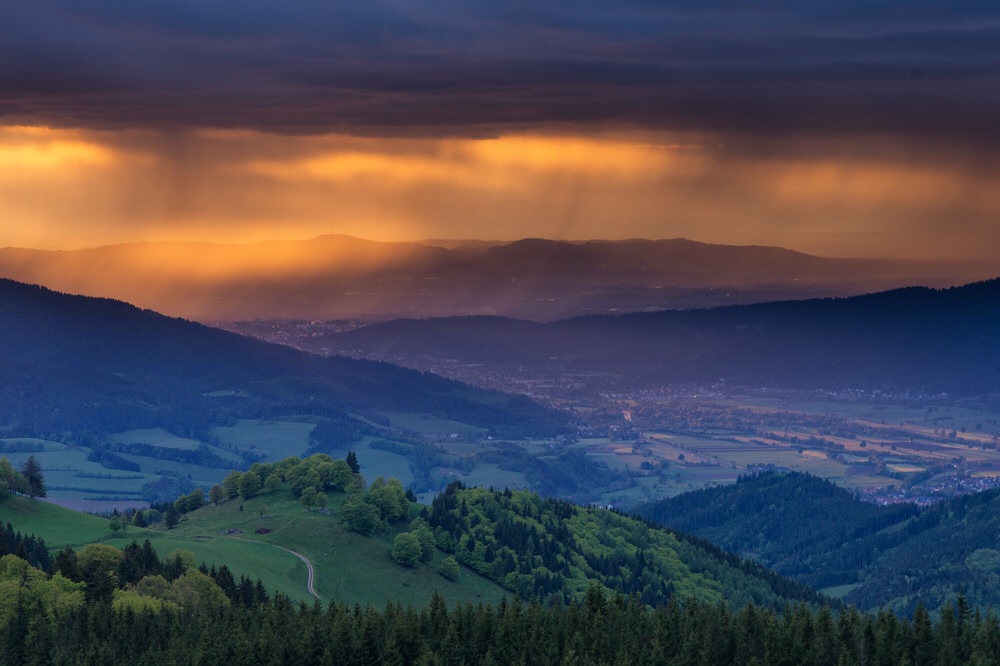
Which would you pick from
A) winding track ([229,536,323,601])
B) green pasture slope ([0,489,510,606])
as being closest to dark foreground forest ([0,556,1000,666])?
green pasture slope ([0,489,510,606])

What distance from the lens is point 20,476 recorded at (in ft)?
648

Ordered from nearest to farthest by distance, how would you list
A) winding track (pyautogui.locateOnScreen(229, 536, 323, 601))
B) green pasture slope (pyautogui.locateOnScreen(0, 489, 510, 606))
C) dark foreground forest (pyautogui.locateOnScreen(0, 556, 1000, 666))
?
dark foreground forest (pyautogui.locateOnScreen(0, 556, 1000, 666))
green pasture slope (pyautogui.locateOnScreen(0, 489, 510, 606))
winding track (pyautogui.locateOnScreen(229, 536, 323, 601))

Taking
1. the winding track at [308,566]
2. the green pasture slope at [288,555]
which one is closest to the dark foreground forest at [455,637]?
the green pasture slope at [288,555]

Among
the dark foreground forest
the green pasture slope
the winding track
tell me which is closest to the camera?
the dark foreground forest

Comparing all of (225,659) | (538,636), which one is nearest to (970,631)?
(538,636)

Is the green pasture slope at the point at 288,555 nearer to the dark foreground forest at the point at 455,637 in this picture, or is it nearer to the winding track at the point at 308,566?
the winding track at the point at 308,566

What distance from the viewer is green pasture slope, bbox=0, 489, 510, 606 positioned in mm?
173000

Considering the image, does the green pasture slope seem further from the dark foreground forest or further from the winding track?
the dark foreground forest

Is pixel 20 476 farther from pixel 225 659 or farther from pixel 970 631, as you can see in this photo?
pixel 970 631

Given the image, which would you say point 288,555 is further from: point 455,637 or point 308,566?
point 455,637

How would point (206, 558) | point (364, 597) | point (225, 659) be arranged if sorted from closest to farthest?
point (225, 659)
point (206, 558)
point (364, 597)

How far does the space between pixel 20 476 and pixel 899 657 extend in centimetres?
14401

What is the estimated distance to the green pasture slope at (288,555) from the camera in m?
173

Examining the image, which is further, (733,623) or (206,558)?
(206,558)
